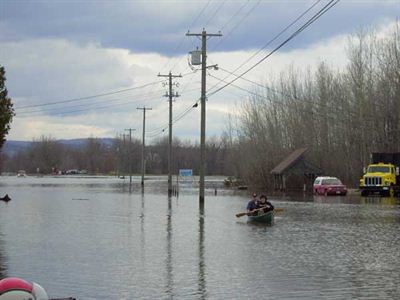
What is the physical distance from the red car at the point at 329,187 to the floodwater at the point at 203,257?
96.3 feet

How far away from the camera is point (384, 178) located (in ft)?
172

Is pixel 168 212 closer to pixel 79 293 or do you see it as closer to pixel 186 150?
pixel 79 293

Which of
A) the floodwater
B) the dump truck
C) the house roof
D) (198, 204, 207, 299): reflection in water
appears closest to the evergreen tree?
the floodwater

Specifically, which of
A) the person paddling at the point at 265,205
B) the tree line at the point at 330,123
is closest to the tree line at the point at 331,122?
the tree line at the point at 330,123

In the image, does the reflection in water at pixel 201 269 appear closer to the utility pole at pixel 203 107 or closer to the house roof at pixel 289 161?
the utility pole at pixel 203 107

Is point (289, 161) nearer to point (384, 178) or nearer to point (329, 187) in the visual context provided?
point (329, 187)

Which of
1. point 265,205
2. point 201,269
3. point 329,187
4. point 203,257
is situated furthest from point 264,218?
point 329,187

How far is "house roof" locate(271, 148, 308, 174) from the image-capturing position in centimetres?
7006

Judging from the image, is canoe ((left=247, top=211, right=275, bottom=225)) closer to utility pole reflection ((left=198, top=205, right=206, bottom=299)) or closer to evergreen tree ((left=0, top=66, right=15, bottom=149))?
utility pole reflection ((left=198, top=205, right=206, bottom=299))

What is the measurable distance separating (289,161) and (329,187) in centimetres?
1395

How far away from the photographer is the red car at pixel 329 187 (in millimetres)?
56969

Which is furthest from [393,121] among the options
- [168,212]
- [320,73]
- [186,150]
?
[186,150]

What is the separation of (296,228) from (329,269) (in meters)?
10.2

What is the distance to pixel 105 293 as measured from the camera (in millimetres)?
10992
